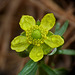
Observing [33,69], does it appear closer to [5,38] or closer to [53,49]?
[53,49]

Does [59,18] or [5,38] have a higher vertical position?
[5,38]

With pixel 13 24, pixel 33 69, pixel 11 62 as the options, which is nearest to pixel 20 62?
pixel 11 62

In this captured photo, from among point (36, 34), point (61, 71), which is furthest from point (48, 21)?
point (61, 71)

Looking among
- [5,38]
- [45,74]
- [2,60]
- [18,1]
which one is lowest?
[45,74]

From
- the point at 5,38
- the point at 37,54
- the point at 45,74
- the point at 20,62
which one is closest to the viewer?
the point at 37,54

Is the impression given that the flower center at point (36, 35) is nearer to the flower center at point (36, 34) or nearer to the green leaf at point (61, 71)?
the flower center at point (36, 34)

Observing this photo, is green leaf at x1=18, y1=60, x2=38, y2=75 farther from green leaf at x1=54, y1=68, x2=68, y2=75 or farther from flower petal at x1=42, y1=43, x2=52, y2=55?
green leaf at x1=54, y1=68, x2=68, y2=75

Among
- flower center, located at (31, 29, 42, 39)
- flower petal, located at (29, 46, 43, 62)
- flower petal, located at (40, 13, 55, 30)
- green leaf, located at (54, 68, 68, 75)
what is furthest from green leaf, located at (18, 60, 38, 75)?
green leaf, located at (54, 68, 68, 75)

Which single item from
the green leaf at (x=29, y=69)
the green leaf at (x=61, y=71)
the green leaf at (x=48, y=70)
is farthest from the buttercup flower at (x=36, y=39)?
the green leaf at (x=61, y=71)
